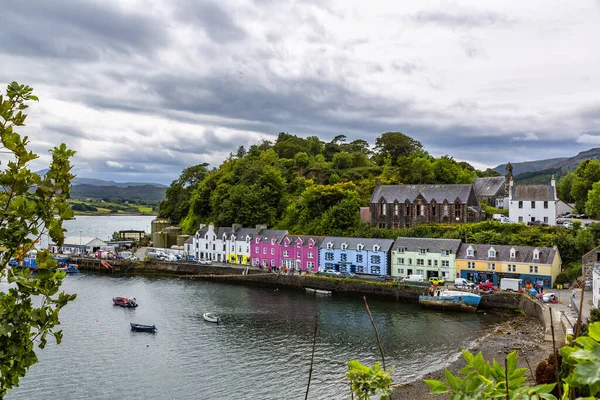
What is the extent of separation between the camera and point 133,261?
207ft

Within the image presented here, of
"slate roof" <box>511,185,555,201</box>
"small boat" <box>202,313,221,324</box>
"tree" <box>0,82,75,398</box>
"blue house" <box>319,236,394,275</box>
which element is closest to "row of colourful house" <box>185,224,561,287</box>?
"blue house" <box>319,236,394,275</box>

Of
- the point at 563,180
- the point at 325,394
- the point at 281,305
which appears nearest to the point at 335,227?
the point at 281,305

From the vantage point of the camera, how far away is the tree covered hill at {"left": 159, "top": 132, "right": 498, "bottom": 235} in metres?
61.5

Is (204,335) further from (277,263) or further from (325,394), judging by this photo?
(277,263)

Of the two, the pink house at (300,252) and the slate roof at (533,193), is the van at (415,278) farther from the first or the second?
the slate roof at (533,193)

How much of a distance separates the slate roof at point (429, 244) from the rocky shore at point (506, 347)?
35.3ft

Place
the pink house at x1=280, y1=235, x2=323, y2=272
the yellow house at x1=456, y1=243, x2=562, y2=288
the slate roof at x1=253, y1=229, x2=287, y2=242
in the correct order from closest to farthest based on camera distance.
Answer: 1. the yellow house at x1=456, y1=243, x2=562, y2=288
2. the pink house at x1=280, y1=235, x2=323, y2=272
3. the slate roof at x1=253, y1=229, x2=287, y2=242

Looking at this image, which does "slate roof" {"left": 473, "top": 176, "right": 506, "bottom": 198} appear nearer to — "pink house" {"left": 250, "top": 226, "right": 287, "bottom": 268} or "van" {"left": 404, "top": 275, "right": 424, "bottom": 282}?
"van" {"left": 404, "top": 275, "right": 424, "bottom": 282}

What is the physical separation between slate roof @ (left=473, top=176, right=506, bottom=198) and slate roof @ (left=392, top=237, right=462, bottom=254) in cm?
1671

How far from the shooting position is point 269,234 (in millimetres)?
57625

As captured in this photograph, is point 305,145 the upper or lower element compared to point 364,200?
upper

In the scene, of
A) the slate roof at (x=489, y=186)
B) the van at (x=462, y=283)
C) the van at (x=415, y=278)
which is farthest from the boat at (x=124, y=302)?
the slate roof at (x=489, y=186)

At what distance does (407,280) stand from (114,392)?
28.7 metres

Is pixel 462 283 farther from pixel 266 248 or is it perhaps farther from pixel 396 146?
pixel 396 146
